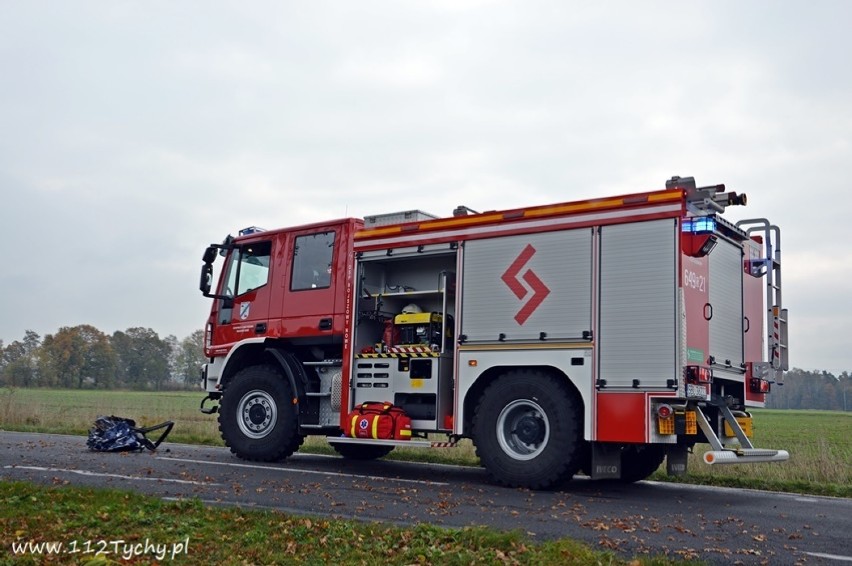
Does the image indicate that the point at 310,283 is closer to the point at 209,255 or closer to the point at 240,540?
the point at 209,255

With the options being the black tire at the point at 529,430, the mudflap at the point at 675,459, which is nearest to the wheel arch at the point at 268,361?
the black tire at the point at 529,430

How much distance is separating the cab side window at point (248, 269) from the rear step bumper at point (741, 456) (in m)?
7.48

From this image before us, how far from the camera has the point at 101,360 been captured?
89.8 meters

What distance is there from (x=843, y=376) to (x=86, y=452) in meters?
122

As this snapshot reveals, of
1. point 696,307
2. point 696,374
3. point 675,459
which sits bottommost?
point 675,459

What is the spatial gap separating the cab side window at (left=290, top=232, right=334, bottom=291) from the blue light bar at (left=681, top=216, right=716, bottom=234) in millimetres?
5543

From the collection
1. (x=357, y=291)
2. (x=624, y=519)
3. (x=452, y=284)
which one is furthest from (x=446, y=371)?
(x=624, y=519)

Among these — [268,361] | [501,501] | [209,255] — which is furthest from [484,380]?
[209,255]

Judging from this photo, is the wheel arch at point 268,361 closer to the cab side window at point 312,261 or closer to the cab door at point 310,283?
the cab door at point 310,283

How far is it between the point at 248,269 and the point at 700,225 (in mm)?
7512

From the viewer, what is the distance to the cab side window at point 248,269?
14.1 m

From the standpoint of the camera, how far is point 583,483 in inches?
457

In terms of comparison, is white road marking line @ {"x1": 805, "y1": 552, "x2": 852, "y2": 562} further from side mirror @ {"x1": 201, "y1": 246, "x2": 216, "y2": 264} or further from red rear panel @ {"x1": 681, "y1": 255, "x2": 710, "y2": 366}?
side mirror @ {"x1": 201, "y1": 246, "x2": 216, "y2": 264}

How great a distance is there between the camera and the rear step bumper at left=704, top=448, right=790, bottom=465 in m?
9.42
